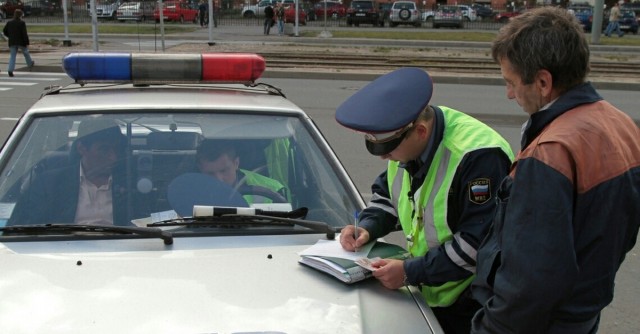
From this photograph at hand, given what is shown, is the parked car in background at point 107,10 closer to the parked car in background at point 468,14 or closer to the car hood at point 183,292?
the parked car in background at point 468,14

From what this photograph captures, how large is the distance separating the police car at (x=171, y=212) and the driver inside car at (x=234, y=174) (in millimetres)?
15

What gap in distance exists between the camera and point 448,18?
1603 inches

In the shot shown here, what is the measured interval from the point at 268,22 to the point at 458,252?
3260cm

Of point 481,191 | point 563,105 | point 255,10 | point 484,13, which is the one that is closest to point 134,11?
point 255,10

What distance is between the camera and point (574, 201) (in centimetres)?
188

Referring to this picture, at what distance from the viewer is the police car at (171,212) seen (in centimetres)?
226

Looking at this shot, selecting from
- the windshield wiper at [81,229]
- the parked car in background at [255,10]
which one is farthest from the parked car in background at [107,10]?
the windshield wiper at [81,229]

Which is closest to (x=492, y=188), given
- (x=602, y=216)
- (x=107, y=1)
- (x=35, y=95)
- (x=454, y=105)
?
(x=602, y=216)

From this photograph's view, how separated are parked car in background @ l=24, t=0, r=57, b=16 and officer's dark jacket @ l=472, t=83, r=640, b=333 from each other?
50.7 m

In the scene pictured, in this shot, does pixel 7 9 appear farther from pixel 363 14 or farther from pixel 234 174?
pixel 234 174

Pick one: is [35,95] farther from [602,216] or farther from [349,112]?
[602,216]

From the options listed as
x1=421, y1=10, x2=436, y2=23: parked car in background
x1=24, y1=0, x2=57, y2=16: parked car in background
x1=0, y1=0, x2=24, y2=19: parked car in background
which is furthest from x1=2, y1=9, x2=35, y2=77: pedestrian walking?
x1=24, y1=0, x2=57, y2=16: parked car in background

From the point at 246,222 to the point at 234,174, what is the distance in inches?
17.7

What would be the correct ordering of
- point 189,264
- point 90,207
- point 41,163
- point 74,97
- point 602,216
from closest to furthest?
1. point 602,216
2. point 189,264
3. point 90,207
4. point 41,163
5. point 74,97
